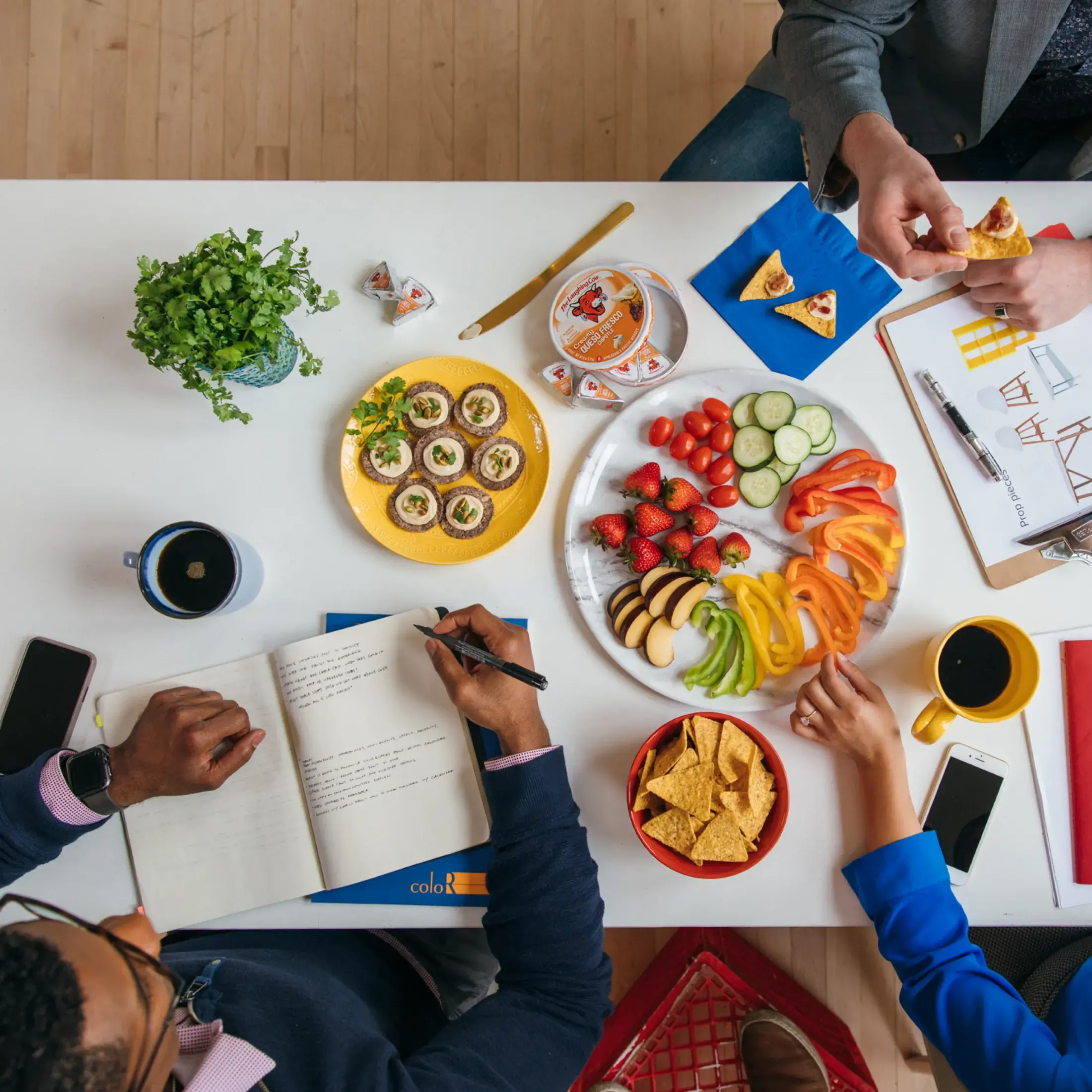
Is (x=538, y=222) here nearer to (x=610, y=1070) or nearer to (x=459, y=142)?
(x=459, y=142)

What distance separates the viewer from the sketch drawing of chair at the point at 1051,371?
1.32m

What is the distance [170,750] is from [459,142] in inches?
82.1

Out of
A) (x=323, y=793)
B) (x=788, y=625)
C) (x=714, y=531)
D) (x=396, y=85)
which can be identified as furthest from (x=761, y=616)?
(x=396, y=85)

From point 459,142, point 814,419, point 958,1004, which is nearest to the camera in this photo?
point 958,1004

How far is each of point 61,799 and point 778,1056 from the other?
166 cm

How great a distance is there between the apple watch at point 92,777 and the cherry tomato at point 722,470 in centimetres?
111

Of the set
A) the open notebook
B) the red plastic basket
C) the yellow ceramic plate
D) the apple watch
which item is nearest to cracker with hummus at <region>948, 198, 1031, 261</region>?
the yellow ceramic plate

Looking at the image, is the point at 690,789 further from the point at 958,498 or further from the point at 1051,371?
the point at 1051,371

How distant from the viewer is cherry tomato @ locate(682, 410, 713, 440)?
133 centimetres

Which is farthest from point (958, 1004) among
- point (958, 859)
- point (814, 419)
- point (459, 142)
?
point (459, 142)

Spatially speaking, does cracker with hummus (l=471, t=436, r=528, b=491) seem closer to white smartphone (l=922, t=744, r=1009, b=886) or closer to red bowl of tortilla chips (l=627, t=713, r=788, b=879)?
red bowl of tortilla chips (l=627, t=713, r=788, b=879)

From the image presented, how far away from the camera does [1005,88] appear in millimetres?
1325

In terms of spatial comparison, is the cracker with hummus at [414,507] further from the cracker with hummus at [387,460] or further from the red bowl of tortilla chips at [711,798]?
the red bowl of tortilla chips at [711,798]

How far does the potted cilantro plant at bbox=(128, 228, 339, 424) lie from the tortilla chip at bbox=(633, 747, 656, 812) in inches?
33.9
